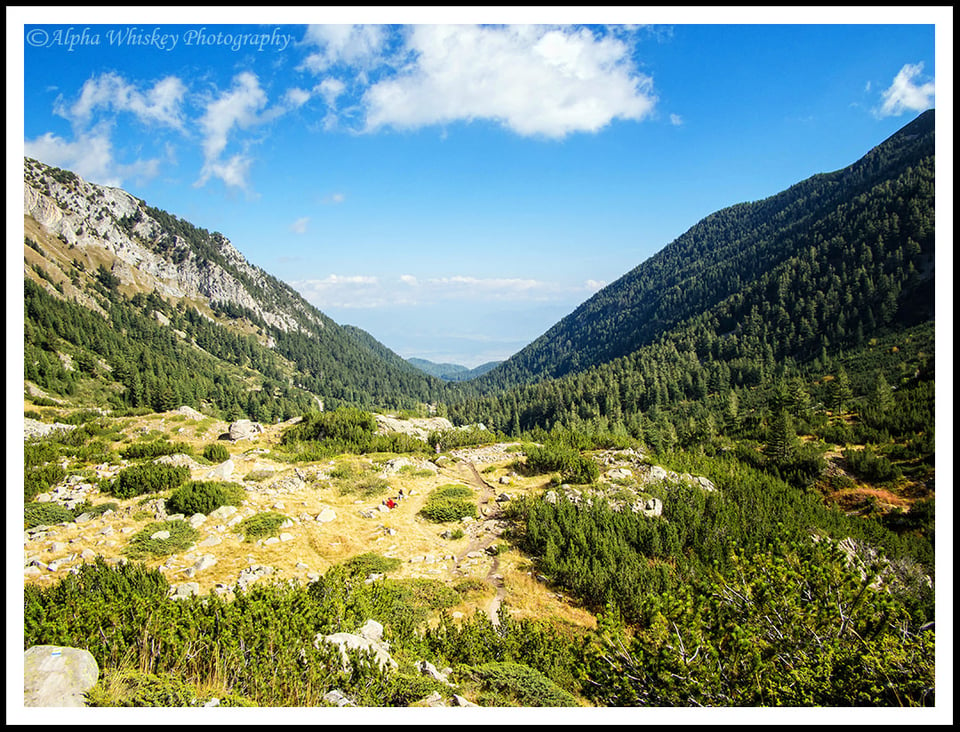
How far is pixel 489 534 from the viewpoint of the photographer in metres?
12.6

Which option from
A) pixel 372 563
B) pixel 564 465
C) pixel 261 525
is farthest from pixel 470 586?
pixel 564 465

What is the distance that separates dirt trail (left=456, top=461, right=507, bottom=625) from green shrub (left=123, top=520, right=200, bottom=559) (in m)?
6.84

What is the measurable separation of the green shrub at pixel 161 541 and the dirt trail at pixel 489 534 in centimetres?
684

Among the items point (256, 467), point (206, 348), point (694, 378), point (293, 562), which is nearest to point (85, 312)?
point (206, 348)

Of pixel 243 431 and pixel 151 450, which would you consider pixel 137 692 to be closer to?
pixel 151 450

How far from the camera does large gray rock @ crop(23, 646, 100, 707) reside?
3.97m

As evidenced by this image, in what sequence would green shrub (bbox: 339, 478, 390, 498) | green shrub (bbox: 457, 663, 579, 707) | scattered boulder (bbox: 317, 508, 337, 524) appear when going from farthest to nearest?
1. green shrub (bbox: 339, 478, 390, 498)
2. scattered boulder (bbox: 317, 508, 337, 524)
3. green shrub (bbox: 457, 663, 579, 707)

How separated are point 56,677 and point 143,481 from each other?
10.7 meters

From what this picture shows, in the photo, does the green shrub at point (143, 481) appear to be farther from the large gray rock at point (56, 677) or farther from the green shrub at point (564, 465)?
the green shrub at point (564, 465)

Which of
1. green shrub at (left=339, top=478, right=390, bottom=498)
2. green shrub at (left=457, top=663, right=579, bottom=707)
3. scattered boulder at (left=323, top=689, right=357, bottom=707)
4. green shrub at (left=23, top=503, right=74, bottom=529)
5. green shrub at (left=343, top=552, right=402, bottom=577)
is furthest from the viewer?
green shrub at (left=339, top=478, right=390, bottom=498)

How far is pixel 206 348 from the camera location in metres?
142

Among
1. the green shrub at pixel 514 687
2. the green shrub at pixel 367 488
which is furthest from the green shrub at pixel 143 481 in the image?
the green shrub at pixel 514 687

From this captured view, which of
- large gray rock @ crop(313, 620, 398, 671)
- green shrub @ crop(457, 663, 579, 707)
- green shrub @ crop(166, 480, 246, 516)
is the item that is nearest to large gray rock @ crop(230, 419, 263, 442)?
green shrub @ crop(166, 480, 246, 516)

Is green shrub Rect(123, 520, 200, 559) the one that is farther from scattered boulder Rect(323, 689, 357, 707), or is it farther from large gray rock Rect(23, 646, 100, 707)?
scattered boulder Rect(323, 689, 357, 707)
